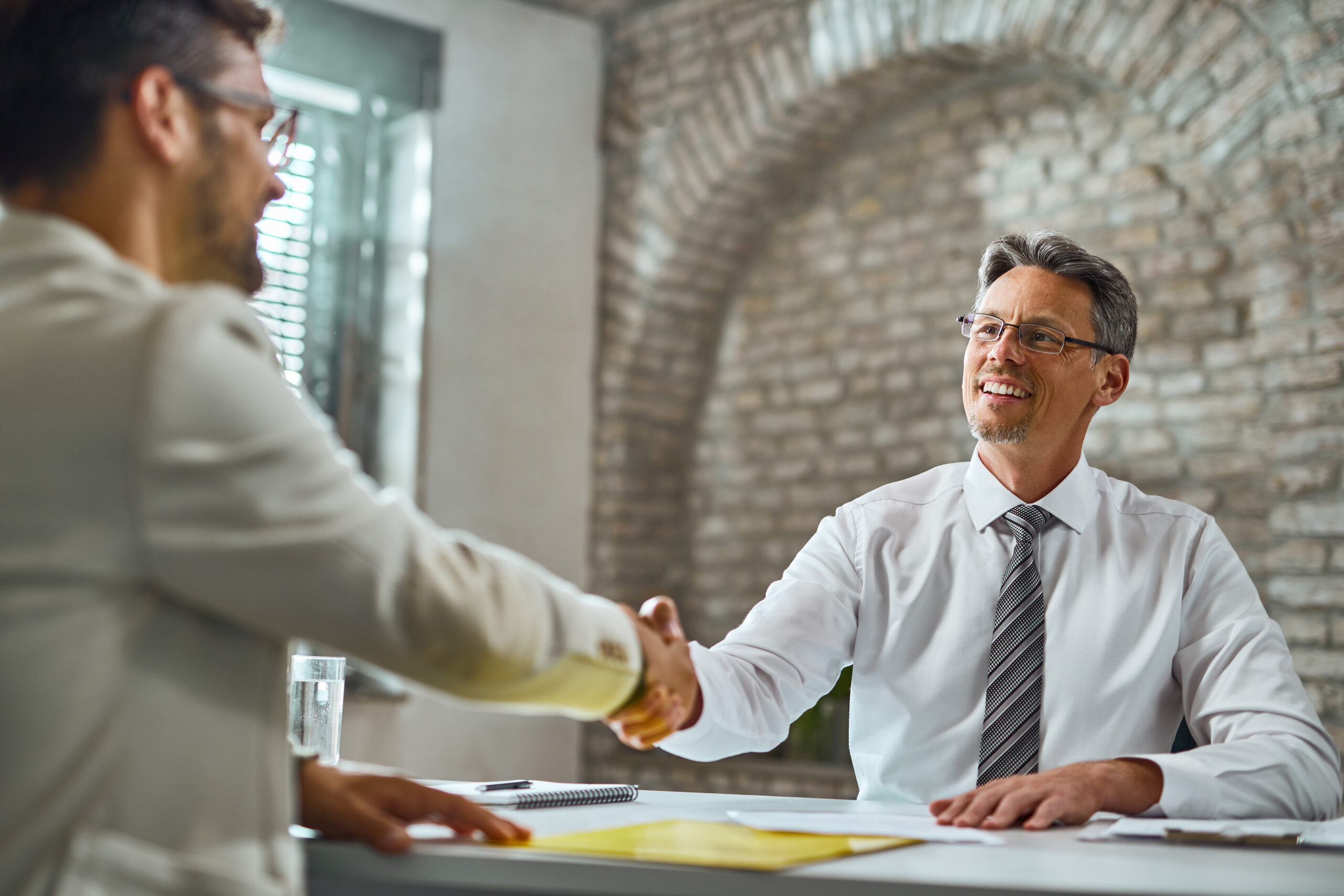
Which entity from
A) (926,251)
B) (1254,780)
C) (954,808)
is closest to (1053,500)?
(1254,780)

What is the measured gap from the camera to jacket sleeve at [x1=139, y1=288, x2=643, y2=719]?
2.98 ft

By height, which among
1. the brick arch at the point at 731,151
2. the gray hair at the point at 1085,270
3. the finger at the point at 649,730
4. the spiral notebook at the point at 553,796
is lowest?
the spiral notebook at the point at 553,796

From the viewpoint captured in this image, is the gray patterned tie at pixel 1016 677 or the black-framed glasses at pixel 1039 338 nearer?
the gray patterned tie at pixel 1016 677

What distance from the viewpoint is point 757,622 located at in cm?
212

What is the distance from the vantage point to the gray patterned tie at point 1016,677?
200cm

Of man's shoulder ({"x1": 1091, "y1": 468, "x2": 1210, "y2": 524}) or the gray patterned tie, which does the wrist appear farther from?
man's shoulder ({"x1": 1091, "y1": 468, "x2": 1210, "y2": 524})

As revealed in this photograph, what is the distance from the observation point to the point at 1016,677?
2037 millimetres

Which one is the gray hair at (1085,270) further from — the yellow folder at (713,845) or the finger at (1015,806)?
the yellow folder at (713,845)

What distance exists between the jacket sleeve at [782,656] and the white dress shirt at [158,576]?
3.09 feet

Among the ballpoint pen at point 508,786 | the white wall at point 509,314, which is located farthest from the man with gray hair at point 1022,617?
the white wall at point 509,314

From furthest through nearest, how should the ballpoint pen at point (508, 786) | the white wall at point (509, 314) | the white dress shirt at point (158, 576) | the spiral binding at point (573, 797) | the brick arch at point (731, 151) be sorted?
the white wall at point (509, 314) < the brick arch at point (731, 151) < the ballpoint pen at point (508, 786) < the spiral binding at point (573, 797) < the white dress shirt at point (158, 576)

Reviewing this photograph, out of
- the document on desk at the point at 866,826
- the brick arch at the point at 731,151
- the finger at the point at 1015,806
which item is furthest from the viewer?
the brick arch at the point at 731,151

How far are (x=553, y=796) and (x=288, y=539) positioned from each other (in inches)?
28.0

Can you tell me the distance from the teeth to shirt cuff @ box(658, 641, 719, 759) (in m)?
0.77
